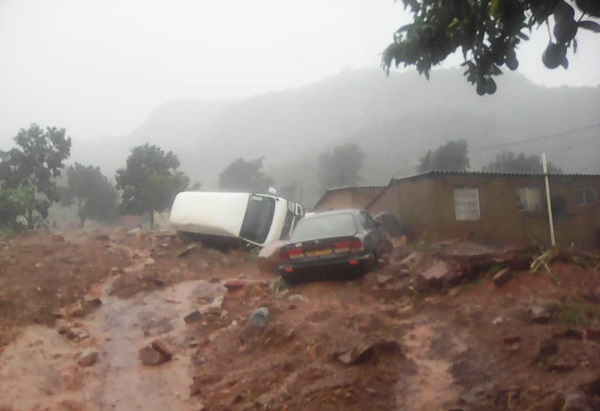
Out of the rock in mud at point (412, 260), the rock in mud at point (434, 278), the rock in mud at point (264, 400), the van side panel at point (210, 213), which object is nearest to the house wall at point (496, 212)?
the van side panel at point (210, 213)

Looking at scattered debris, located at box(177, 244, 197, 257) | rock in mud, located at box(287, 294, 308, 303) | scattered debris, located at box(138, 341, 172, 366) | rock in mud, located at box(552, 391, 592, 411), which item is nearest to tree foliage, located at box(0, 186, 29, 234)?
scattered debris, located at box(177, 244, 197, 257)

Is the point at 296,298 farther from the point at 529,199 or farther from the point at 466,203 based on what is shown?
the point at 529,199

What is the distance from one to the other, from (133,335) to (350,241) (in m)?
3.91

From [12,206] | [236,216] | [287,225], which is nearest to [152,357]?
[236,216]

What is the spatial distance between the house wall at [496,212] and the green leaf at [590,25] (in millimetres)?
15070

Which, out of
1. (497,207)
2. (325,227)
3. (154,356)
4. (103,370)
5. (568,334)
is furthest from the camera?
(497,207)

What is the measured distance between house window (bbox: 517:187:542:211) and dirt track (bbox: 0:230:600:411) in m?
11.5

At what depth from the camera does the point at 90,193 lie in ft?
150

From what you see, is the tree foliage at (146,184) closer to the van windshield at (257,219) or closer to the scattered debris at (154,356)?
the van windshield at (257,219)

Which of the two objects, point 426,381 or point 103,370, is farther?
point 103,370

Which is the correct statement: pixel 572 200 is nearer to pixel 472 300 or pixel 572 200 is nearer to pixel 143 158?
pixel 472 300

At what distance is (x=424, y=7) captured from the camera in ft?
12.2

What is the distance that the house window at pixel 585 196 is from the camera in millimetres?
18766

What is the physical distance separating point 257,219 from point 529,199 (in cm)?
1114
